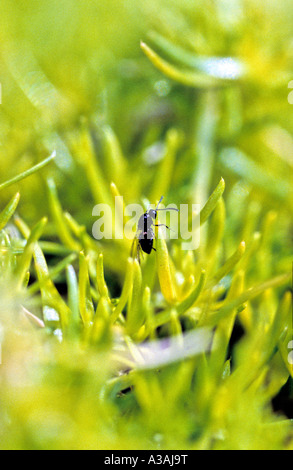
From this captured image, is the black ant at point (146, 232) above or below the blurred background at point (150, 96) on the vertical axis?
below

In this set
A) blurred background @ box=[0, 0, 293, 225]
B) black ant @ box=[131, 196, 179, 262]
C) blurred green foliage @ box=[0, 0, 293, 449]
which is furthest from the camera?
blurred background @ box=[0, 0, 293, 225]

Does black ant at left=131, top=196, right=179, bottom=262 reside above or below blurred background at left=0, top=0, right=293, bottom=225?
below

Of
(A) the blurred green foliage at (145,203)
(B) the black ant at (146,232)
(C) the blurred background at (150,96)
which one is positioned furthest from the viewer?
(C) the blurred background at (150,96)

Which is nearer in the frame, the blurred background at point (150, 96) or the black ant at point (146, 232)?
the black ant at point (146, 232)

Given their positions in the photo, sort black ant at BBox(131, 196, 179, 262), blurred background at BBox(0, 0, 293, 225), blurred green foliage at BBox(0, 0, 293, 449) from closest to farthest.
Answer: blurred green foliage at BBox(0, 0, 293, 449), black ant at BBox(131, 196, 179, 262), blurred background at BBox(0, 0, 293, 225)

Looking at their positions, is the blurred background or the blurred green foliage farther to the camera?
the blurred background

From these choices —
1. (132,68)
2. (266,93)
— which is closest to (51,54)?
(132,68)

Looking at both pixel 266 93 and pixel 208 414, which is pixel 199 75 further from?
pixel 208 414

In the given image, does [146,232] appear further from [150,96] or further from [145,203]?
[150,96]

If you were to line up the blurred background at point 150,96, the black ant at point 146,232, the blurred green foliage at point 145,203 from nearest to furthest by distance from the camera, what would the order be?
the blurred green foliage at point 145,203 → the black ant at point 146,232 → the blurred background at point 150,96

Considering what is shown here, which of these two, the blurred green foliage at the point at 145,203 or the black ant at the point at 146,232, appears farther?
the black ant at the point at 146,232
